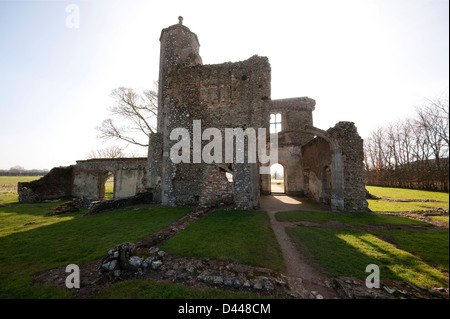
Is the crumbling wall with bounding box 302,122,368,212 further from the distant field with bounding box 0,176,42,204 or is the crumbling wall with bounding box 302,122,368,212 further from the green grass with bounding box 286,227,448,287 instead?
the distant field with bounding box 0,176,42,204

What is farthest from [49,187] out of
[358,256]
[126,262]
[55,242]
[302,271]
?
[358,256]

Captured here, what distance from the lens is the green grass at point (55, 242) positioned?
3885 millimetres

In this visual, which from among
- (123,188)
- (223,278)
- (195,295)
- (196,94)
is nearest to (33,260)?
(195,295)

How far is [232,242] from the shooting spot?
580 centimetres

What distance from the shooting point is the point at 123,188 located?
733 inches

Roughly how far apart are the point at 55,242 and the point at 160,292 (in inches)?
221

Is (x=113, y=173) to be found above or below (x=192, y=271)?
above
